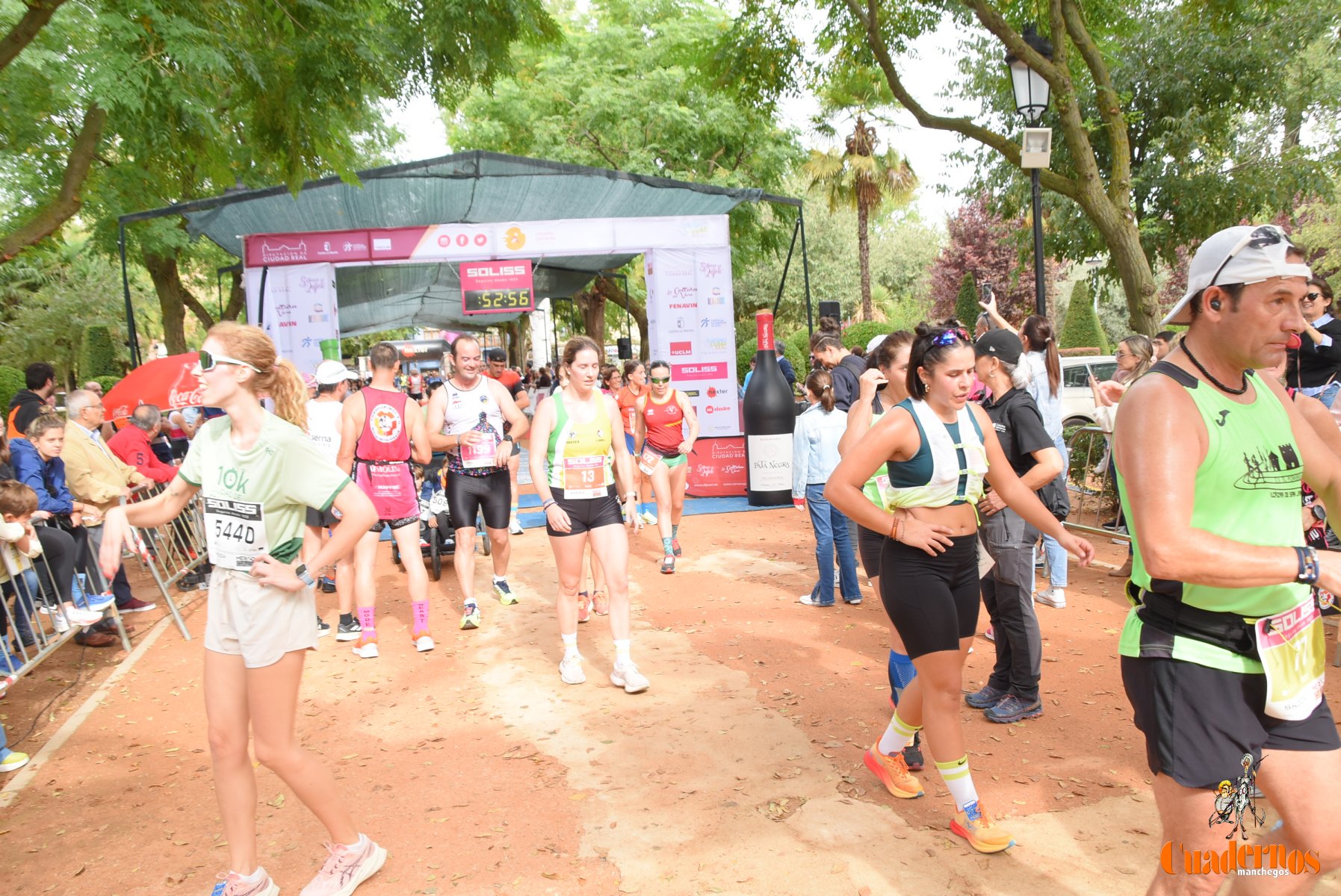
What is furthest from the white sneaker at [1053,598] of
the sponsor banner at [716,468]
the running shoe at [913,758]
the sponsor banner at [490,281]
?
the sponsor banner at [490,281]

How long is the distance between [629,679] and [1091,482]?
6.36 meters

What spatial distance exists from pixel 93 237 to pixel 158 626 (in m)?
11.8

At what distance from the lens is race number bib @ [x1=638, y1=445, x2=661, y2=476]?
9.17m

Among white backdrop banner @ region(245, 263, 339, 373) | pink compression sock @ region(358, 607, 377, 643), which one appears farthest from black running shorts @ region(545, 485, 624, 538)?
white backdrop banner @ region(245, 263, 339, 373)

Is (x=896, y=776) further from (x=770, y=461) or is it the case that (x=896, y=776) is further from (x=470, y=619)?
(x=770, y=461)

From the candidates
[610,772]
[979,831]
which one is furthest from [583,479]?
[979,831]

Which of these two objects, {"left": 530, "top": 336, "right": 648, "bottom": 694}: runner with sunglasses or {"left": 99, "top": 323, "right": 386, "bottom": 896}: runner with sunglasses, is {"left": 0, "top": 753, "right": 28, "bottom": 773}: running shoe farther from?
{"left": 530, "top": 336, "right": 648, "bottom": 694}: runner with sunglasses

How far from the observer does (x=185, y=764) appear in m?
4.82

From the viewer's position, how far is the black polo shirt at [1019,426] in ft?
15.9

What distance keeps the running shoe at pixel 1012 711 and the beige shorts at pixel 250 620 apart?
11.2ft

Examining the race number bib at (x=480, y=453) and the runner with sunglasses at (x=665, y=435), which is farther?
the runner with sunglasses at (x=665, y=435)

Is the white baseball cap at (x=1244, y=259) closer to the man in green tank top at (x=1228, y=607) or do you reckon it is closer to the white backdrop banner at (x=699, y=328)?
the man in green tank top at (x=1228, y=607)

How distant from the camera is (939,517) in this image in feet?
11.5

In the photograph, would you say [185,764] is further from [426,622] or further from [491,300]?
[491,300]
